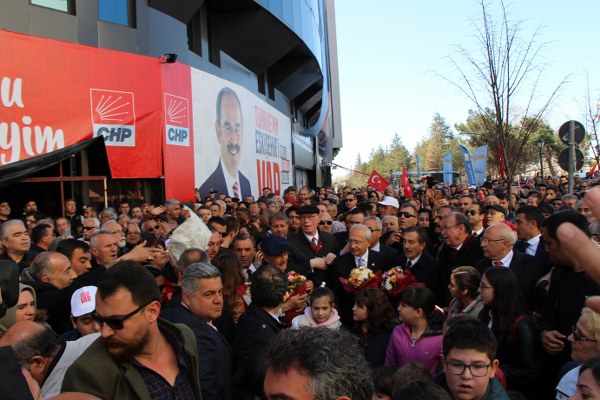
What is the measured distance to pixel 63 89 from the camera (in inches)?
481

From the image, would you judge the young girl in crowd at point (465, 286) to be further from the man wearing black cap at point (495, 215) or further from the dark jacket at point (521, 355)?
the man wearing black cap at point (495, 215)

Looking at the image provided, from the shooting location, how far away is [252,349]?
3652 millimetres

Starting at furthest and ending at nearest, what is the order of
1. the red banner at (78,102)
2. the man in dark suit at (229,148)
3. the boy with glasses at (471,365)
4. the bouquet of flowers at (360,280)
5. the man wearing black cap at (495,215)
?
the man in dark suit at (229,148) < the red banner at (78,102) < the man wearing black cap at (495,215) < the bouquet of flowers at (360,280) < the boy with glasses at (471,365)

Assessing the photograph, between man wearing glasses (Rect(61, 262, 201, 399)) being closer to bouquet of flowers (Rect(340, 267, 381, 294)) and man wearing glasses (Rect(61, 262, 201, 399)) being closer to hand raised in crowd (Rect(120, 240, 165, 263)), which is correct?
hand raised in crowd (Rect(120, 240, 165, 263))

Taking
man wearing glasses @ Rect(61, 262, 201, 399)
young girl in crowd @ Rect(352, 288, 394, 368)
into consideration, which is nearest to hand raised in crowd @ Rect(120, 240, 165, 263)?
young girl in crowd @ Rect(352, 288, 394, 368)

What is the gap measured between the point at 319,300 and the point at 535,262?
2.16 metres

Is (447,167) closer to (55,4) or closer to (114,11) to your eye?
(114,11)

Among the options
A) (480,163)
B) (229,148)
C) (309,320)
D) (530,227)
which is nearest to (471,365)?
(309,320)

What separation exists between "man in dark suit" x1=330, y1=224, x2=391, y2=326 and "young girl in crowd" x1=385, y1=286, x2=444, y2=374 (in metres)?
1.54

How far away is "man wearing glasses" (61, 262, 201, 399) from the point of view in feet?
8.53

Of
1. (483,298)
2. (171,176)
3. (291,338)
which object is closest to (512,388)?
(483,298)

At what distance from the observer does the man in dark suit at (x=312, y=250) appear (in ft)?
22.2

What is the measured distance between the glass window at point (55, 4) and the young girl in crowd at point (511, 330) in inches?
531

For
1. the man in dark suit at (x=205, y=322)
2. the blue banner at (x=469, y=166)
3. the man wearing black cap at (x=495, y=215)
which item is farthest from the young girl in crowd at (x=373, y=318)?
the blue banner at (x=469, y=166)
